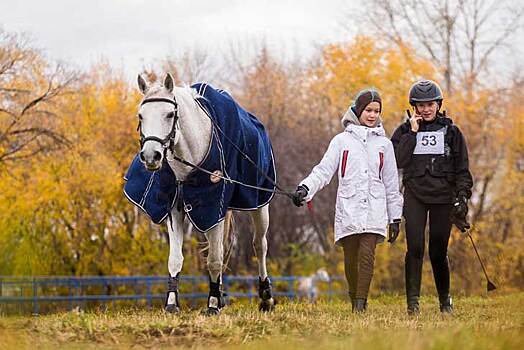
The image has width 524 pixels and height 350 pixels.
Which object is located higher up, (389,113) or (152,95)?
(389,113)

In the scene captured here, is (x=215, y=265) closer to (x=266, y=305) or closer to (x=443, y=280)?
(x=266, y=305)

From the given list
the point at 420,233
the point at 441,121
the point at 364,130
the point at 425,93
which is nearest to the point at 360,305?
the point at 420,233

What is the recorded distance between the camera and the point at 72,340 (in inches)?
263

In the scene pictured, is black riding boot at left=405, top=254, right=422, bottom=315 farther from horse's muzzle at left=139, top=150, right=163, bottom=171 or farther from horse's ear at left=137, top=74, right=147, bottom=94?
horse's ear at left=137, top=74, right=147, bottom=94

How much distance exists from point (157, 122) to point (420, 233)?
2842 millimetres

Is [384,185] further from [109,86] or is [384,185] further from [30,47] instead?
[109,86]

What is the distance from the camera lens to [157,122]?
827cm

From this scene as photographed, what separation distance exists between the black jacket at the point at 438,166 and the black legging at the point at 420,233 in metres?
0.12

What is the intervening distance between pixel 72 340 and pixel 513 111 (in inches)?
966

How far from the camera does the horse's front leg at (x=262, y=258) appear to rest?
1044 cm

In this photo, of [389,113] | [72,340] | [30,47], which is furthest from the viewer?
[389,113]

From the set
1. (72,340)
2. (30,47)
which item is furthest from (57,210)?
(72,340)

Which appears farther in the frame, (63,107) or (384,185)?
(63,107)

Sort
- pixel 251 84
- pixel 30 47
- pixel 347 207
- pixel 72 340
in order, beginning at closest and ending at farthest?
pixel 72 340 < pixel 347 207 < pixel 30 47 < pixel 251 84
